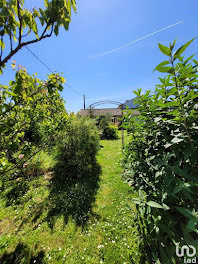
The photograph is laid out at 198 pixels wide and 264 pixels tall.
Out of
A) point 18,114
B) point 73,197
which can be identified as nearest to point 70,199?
point 73,197

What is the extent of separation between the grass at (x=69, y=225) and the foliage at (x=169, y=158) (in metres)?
1.15

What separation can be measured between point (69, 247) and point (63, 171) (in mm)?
2750

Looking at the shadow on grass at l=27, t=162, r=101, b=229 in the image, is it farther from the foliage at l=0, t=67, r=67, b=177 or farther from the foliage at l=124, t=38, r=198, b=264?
the foliage at l=124, t=38, r=198, b=264

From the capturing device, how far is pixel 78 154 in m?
4.42

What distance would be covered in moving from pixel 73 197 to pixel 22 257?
160 cm

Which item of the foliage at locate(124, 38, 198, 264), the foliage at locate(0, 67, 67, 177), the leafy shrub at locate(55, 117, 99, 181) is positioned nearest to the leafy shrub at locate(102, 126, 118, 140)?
the leafy shrub at locate(55, 117, 99, 181)

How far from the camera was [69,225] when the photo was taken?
254cm

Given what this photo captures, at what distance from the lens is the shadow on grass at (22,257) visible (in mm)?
1873

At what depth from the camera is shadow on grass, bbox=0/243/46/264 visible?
187cm

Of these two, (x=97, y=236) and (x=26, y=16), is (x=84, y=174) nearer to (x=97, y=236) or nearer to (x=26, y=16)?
(x=97, y=236)

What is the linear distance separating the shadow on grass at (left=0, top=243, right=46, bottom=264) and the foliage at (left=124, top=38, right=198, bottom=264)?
203 cm

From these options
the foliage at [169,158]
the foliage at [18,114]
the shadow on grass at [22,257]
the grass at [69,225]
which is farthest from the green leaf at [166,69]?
the shadow on grass at [22,257]

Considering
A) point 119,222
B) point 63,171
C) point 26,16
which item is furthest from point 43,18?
point 63,171

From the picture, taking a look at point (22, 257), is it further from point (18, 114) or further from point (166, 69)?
point (166, 69)
